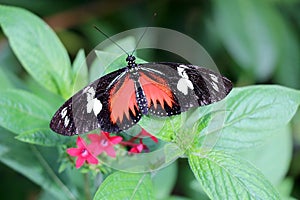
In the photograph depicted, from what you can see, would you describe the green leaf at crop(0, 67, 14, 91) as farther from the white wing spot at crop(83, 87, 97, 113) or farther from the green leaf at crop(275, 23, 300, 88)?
the green leaf at crop(275, 23, 300, 88)

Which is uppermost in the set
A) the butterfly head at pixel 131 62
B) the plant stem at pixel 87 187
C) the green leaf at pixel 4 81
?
the butterfly head at pixel 131 62

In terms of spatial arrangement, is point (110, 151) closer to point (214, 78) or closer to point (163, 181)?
point (214, 78)

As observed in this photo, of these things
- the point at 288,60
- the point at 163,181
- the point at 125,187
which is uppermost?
the point at 288,60

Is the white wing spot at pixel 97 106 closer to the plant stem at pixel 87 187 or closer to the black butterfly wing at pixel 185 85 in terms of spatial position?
the black butterfly wing at pixel 185 85

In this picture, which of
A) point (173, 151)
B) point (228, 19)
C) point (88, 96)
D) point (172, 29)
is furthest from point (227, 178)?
point (172, 29)

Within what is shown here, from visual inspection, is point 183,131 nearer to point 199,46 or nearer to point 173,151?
point 173,151

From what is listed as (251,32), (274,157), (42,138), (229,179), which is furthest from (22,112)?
(251,32)

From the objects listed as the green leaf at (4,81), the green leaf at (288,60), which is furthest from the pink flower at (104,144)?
the green leaf at (288,60)
